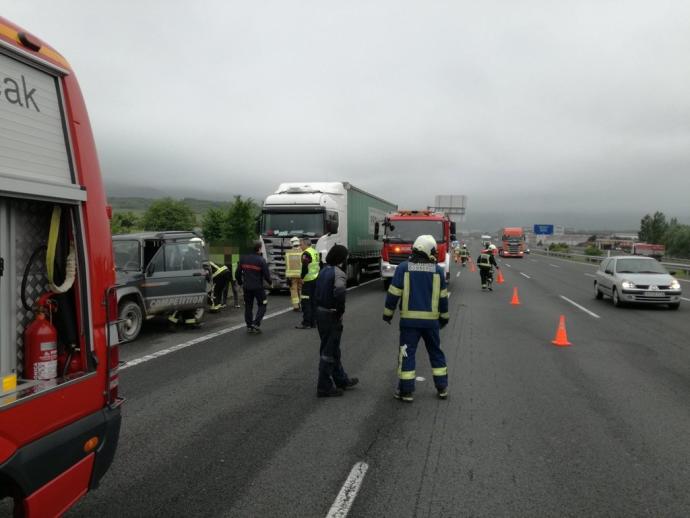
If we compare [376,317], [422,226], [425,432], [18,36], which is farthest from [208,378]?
[422,226]

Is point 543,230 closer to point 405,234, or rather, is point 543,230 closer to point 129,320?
point 405,234

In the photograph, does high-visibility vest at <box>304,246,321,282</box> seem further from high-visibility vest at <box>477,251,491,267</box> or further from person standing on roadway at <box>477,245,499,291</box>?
high-visibility vest at <box>477,251,491,267</box>

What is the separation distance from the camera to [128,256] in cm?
968

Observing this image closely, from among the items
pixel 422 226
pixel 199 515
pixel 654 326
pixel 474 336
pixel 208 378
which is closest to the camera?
pixel 199 515

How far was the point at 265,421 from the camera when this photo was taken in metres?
5.09

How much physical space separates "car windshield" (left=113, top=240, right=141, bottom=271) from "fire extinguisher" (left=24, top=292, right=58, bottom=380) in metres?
7.18

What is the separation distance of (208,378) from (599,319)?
32.7 ft

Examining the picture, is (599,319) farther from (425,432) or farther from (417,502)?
(417,502)

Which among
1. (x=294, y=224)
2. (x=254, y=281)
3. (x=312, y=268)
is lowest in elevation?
(x=254, y=281)

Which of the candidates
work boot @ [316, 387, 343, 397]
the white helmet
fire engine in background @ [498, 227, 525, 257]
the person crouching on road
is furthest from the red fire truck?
fire engine in background @ [498, 227, 525, 257]

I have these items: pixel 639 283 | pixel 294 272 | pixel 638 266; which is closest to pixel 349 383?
pixel 294 272

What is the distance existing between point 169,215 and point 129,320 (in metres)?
148

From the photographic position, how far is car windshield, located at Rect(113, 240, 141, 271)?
31.5 feet

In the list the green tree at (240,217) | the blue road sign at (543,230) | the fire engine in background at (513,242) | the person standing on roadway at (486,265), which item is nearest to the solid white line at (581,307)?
the person standing on roadway at (486,265)
